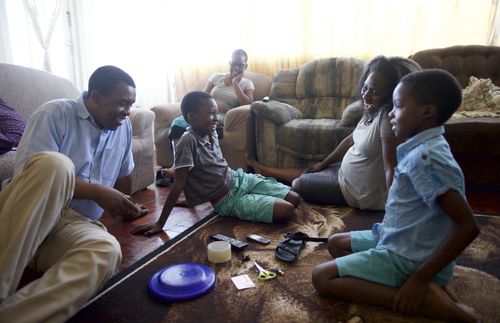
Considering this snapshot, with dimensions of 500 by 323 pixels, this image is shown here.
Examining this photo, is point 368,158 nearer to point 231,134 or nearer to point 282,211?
point 282,211

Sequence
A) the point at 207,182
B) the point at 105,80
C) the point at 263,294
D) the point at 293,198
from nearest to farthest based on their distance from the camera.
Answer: the point at 263,294, the point at 105,80, the point at 207,182, the point at 293,198

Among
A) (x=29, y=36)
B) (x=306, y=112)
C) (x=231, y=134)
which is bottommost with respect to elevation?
(x=231, y=134)

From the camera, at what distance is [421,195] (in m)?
0.96

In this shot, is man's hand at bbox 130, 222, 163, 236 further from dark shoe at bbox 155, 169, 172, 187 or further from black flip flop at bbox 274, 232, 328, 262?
dark shoe at bbox 155, 169, 172, 187

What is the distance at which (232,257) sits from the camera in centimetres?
146

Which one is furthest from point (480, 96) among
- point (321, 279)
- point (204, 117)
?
point (321, 279)

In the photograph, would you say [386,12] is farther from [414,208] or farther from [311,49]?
[414,208]

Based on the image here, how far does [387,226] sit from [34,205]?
1.03 metres

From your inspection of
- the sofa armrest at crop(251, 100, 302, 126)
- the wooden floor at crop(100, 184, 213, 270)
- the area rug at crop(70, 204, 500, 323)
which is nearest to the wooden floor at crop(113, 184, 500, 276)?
the wooden floor at crop(100, 184, 213, 270)

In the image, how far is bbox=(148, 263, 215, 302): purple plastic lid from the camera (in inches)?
45.8

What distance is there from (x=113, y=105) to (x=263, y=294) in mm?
860

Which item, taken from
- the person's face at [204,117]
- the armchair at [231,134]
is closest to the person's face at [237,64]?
the armchair at [231,134]

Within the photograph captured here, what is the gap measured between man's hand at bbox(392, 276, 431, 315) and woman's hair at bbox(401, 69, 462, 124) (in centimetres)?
48

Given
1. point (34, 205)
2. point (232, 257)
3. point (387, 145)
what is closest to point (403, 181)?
point (387, 145)
